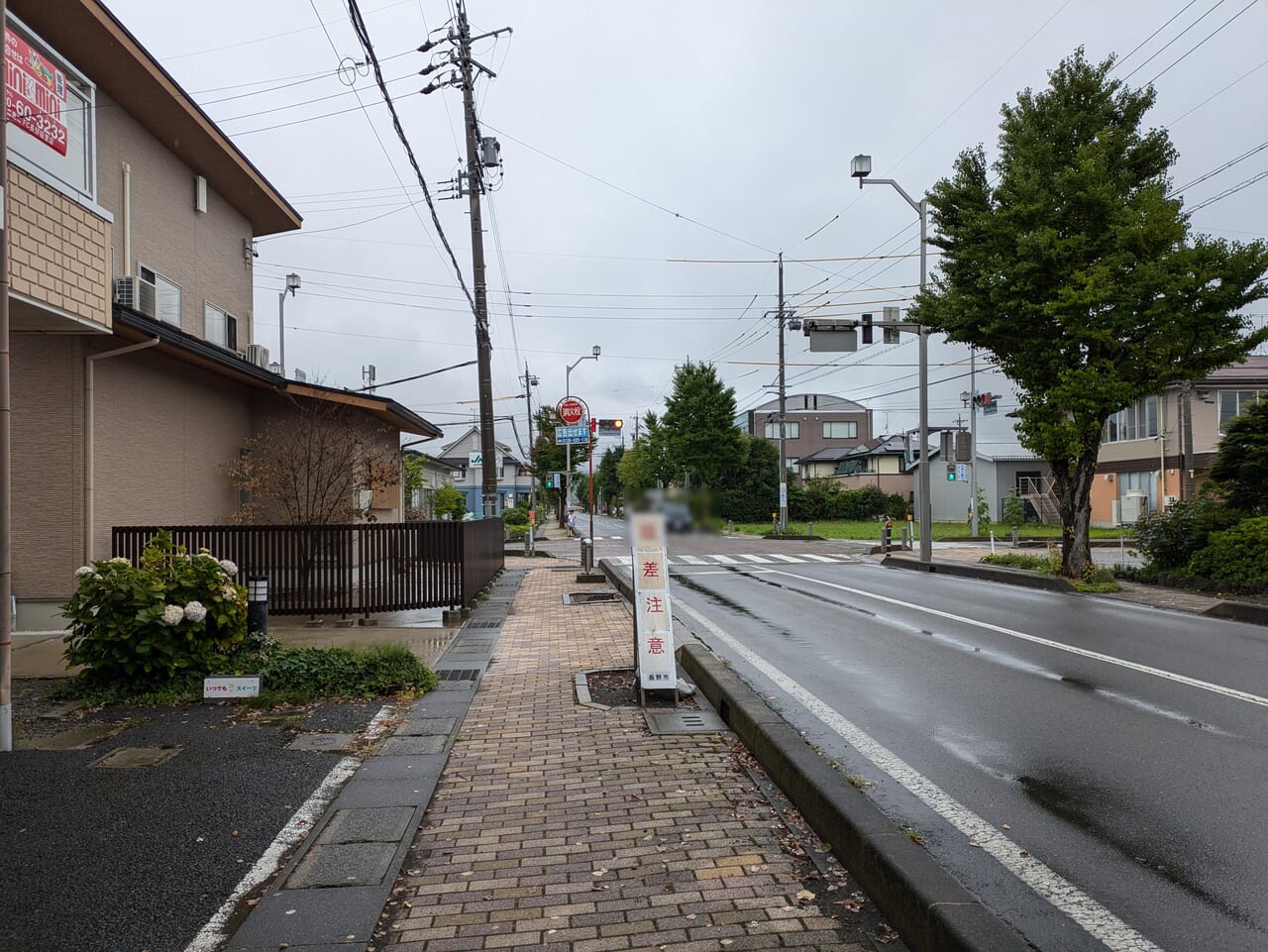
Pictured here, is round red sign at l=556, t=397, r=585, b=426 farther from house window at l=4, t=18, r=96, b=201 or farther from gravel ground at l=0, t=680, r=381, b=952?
gravel ground at l=0, t=680, r=381, b=952

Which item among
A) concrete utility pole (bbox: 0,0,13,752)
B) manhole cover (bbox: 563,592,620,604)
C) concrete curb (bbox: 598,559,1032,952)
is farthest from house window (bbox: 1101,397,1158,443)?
concrete utility pole (bbox: 0,0,13,752)

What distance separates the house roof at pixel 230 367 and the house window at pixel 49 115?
5.21 feet

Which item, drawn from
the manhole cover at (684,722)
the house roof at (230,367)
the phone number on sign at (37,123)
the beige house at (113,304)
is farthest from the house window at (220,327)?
the manhole cover at (684,722)

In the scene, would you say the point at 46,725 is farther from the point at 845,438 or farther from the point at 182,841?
the point at 845,438

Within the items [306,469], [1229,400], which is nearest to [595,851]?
[306,469]

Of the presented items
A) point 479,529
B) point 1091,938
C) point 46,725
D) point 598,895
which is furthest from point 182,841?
point 479,529

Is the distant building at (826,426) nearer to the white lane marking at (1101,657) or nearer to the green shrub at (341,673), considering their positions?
the white lane marking at (1101,657)

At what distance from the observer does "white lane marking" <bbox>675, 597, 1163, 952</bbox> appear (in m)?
3.31

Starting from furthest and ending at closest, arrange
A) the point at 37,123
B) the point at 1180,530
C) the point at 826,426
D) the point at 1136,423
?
the point at 826,426 < the point at 1136,423 < the point at 1180,530 < the point at 37,123

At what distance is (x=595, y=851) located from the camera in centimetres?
412

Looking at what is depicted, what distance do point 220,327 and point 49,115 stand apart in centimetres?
889

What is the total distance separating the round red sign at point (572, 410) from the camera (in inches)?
688

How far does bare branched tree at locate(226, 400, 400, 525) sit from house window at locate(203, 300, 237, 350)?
2082 mm

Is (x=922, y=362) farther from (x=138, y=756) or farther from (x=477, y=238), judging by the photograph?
(x=138, y=756)
